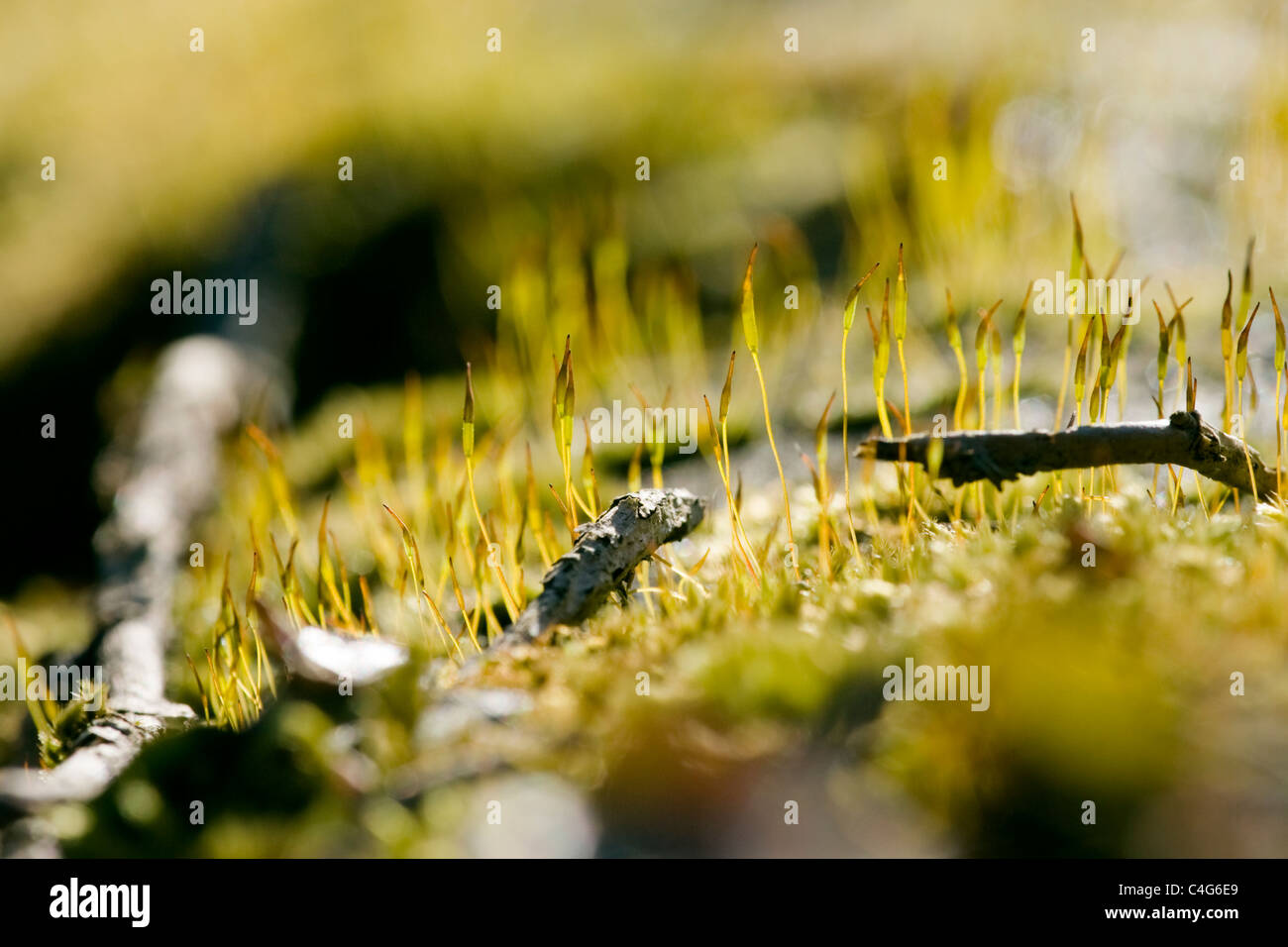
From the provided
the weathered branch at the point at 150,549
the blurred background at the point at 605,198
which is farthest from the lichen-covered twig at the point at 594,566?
the blurred background at the point at 605,198

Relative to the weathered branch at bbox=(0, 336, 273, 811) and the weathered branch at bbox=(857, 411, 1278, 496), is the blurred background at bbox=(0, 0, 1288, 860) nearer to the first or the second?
the weathered branch at bbox=(0, 336, 273, 811)

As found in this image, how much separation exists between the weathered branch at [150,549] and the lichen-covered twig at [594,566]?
38.1 inches

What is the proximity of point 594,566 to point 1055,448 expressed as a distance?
105cm

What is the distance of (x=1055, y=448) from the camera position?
208 centimetres

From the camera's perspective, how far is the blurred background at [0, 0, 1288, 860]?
Result: 14.9 feet

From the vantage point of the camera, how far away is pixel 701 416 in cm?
421

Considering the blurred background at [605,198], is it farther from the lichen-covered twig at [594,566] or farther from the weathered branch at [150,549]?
the lichen-covered twig at [594,566]

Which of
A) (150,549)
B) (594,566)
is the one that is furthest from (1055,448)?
(150,549)

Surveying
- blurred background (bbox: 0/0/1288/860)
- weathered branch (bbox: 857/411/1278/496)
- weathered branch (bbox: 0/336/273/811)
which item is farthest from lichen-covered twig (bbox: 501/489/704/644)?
blurred background (bbox: 0/0/1288/860)

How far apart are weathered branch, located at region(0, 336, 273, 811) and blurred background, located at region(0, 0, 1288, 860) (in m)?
0.39

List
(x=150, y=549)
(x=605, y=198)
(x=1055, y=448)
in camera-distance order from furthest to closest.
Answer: (x=605, y=198), (x=150, y=549), (x=1055, y=448)

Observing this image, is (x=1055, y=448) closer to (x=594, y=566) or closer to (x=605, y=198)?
(x=594, y=566)
